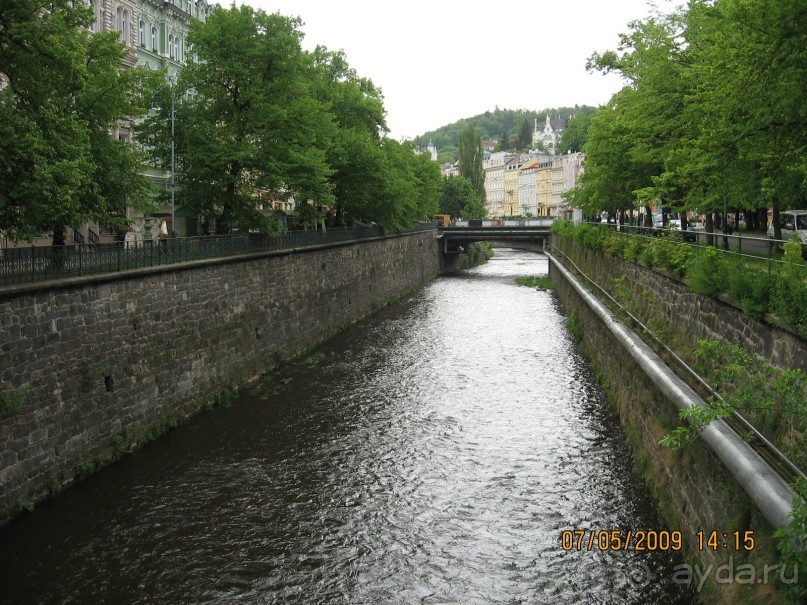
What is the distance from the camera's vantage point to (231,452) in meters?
19.4

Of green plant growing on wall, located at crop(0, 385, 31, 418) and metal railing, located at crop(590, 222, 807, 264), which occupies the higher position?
metal railing, located at crop(590, 222, 807, 264)

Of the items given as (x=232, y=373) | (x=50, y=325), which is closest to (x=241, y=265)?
(x=232, y=373)

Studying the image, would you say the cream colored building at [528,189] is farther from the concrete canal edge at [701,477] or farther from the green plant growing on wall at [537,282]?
the concrete canal edge at [701,477]

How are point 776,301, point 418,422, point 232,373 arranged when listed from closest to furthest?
1. point 776,301
2. point 418,422
3. point 232,373

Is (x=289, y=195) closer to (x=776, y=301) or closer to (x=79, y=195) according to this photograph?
(x=79, y=195)

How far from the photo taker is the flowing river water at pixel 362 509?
1268 cm

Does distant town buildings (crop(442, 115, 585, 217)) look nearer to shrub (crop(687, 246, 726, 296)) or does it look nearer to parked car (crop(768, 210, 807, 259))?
parked car (crop(768, 210, 807, 259))

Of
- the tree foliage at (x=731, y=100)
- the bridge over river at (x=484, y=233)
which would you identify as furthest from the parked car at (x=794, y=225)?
the bridge over river at (x=484, y=233)

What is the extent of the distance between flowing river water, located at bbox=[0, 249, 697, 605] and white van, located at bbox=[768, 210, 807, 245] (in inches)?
332

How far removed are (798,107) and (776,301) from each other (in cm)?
383

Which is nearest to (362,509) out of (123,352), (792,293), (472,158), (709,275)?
(123,352)

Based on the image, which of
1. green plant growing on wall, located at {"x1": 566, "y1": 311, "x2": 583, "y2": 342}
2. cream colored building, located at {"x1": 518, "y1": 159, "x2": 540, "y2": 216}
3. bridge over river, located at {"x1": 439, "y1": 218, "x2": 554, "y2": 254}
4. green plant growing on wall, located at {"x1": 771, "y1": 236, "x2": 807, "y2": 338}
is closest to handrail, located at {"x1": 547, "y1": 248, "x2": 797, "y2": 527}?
green plant growing on wall, located at {"x1": 771, "y1": 236, "x2": 807, "y2": 338}

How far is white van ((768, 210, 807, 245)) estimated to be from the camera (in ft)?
87.0

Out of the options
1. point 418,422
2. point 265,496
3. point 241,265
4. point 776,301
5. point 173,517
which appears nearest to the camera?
point 776,301
